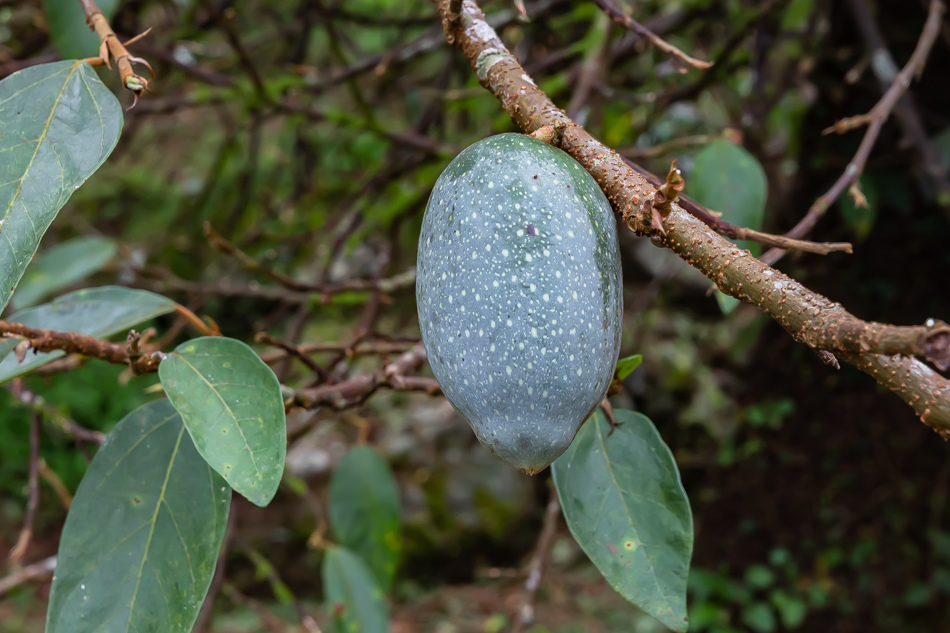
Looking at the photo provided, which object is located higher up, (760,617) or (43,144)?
(43,144)

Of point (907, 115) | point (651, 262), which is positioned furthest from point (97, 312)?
point (651, 262)

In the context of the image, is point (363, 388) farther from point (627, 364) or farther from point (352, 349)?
point (627, 364)

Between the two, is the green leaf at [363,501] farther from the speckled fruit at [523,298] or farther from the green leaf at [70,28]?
the speckled fruit at [523,298]

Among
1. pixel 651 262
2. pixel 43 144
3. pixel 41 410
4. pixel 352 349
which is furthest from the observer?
pixel 651 262

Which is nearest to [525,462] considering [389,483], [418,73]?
[389,483]

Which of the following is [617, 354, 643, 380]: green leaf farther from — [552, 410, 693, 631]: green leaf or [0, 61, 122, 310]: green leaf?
[0, 61, 122, 310]: green leaf

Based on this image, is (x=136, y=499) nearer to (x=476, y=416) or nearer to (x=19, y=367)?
(x=19, y=367)
